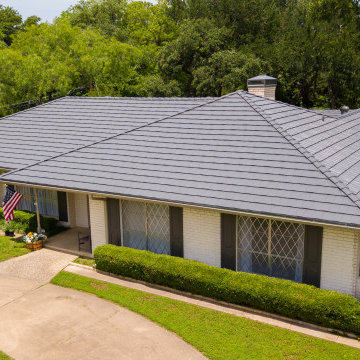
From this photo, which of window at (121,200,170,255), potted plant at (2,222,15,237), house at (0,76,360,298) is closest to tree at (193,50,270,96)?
house at (0,76,360,298)

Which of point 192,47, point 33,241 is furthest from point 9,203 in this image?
point 192,47

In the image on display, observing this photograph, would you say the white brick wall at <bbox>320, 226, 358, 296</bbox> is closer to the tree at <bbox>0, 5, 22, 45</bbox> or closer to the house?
the house

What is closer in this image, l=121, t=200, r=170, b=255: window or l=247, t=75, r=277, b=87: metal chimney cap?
l=121, t=200, r=170, b=255: window

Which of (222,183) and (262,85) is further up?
(262,85)

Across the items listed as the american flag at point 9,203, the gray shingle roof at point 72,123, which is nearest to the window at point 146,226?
the american flag at point 9,203

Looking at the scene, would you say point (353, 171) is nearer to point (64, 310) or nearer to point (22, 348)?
point (64, 310)

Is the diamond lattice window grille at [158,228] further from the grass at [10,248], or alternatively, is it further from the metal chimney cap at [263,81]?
the metal chimney cap at [263,81]

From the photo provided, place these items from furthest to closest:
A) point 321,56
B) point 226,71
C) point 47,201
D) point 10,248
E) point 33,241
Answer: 1. point 321,56
2. point 226,71
3. point 47,201
4. point 10,248
5. point 33,241

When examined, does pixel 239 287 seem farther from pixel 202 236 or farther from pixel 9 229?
pixel 9 229
